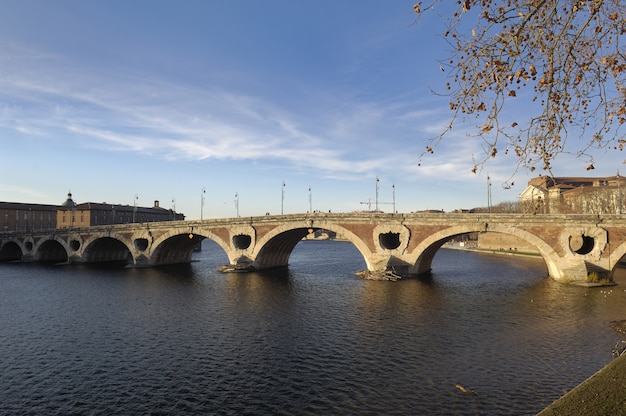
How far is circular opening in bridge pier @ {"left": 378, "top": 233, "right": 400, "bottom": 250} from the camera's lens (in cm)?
5172

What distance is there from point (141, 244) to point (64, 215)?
257 feet

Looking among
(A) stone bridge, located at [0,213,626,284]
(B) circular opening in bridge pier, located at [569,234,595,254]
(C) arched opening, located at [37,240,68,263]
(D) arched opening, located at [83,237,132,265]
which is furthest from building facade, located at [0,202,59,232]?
(B) circular opening in bridge pier, located at [569,234,595,254]

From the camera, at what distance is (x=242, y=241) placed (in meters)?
61.9

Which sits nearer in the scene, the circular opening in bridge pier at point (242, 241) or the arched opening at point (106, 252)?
the circular opening in bridge pier at point (242, 241)

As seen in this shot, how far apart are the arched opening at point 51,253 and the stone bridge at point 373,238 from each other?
0.83 ft

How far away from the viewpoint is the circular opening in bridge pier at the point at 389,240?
51719 mm

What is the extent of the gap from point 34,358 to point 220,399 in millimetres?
12075

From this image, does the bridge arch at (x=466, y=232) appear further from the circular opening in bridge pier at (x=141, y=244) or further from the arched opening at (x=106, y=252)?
the arched opening at (x=106, y=252)

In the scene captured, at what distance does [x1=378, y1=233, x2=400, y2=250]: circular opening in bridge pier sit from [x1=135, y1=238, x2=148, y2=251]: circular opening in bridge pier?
38912mm

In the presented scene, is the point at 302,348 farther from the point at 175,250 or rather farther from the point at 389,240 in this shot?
the point at 175,250

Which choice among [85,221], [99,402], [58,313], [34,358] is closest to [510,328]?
[99,402]

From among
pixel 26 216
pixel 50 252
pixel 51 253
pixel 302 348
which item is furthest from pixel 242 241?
pixel 26 216

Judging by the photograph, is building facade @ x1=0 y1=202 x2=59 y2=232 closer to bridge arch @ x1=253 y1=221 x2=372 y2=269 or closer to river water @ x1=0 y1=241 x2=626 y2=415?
bridge arch @ x1=253 y1=221 x2=372 y2=269

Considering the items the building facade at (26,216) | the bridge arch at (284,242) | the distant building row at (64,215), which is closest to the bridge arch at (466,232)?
the bridge arch at (284,242)
